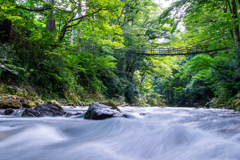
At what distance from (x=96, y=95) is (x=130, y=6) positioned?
10.9m

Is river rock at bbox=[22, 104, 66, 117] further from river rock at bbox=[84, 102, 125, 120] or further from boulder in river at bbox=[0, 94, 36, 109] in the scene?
boulder in river at bbox=[0, 94, 36, 109]

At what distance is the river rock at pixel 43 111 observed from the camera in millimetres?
3052

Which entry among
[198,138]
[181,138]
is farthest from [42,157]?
[198,138]

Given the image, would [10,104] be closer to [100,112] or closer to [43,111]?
[43,111]

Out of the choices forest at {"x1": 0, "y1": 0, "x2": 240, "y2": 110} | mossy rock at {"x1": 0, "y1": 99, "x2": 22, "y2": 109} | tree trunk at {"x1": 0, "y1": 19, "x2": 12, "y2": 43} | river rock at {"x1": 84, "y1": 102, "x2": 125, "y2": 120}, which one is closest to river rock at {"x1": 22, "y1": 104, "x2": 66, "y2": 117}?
river rock at {"x1": 84, "y1": 102, "x2": 125, "y2": 120}

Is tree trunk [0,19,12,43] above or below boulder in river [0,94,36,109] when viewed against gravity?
above

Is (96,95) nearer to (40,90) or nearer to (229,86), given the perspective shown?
(40,90)

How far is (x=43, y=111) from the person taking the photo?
3230mm

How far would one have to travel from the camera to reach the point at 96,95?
10172mm

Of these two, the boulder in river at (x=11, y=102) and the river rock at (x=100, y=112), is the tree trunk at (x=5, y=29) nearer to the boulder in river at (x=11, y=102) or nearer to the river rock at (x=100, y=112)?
the boulder in river at (x=11, y=102)

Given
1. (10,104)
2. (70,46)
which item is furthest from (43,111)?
(70,46)

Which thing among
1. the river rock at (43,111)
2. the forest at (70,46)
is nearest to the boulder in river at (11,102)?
the forest at (70,46)

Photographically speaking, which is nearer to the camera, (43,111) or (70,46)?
(43,111)

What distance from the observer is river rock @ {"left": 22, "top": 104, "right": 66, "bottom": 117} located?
3052mm
